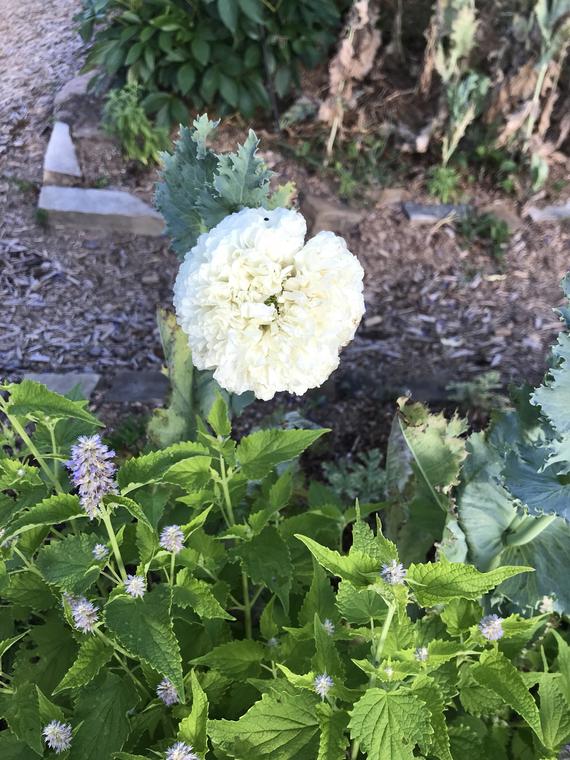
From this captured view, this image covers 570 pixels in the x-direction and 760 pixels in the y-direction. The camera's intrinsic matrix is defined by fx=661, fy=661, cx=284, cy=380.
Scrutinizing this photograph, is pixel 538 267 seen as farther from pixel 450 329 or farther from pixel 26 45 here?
pixel 26 45

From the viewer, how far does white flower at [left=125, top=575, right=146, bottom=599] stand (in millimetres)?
1182

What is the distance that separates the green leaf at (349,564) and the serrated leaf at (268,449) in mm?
357

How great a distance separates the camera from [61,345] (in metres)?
3.05

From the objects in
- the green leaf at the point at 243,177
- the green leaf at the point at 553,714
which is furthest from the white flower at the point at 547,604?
the green leaf at the point at 243,177

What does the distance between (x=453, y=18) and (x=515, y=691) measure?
11.4 feet

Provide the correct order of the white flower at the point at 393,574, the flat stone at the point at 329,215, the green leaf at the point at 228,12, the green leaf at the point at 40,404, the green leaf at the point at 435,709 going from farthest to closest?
the flat stone at the point at 329,215
the green leaf at the point at 228,12
the green leaf at the point at 40,404
the green leaf at the point at 435,709
the white flower at the point at 393,574

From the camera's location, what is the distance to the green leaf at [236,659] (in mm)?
1419

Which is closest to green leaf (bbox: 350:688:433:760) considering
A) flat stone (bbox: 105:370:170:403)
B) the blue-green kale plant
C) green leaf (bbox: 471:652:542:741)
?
the blue-green kale plant

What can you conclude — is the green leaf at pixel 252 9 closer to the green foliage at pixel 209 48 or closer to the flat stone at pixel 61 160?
the green foliage at pixel 209 48

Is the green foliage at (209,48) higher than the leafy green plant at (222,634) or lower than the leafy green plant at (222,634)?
higher

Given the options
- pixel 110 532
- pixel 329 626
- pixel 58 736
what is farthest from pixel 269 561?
pixel 58 736

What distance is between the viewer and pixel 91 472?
1.07 metres

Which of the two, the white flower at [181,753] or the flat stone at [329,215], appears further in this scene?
the flat stone at [329,215]

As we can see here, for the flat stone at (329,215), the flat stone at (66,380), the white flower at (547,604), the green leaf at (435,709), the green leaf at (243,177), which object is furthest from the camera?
the flat stone at (329,215)
